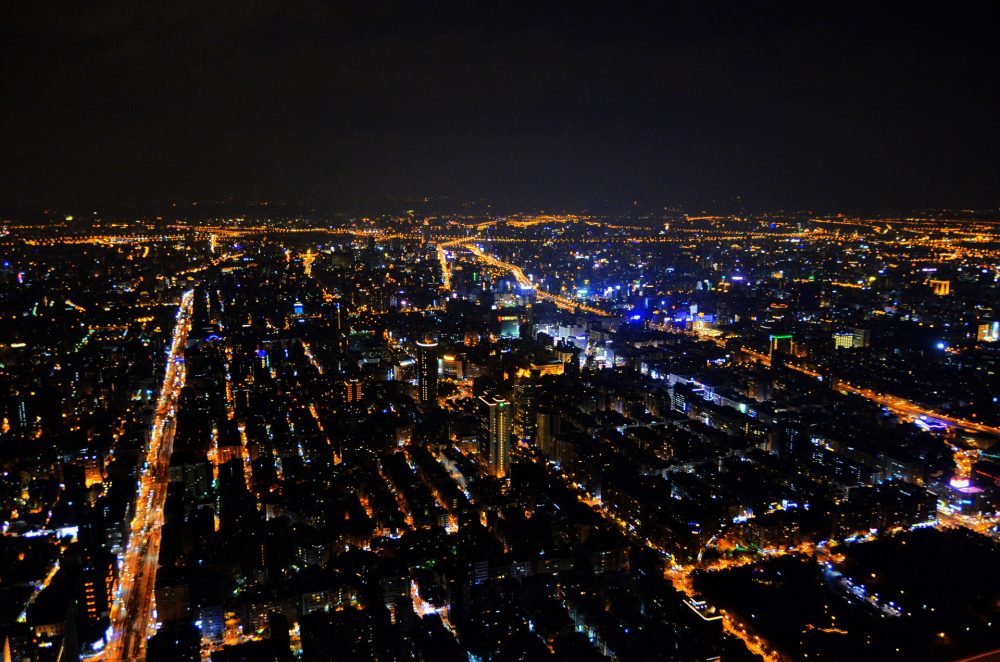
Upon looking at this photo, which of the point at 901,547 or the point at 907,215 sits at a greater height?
the point at 907,215

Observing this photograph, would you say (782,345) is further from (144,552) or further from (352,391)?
(144,552)

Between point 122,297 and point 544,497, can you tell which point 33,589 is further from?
point 122,297

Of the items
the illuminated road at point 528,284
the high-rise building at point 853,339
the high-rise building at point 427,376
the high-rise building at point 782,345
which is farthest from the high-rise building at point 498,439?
the illuminated road at point 528,284

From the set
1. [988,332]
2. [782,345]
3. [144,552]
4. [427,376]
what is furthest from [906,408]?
[144,552]

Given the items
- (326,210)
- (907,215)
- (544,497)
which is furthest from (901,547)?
(326,210)

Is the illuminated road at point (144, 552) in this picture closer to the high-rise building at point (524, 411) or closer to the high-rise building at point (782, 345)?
the high-rise building at point (524, 411)
